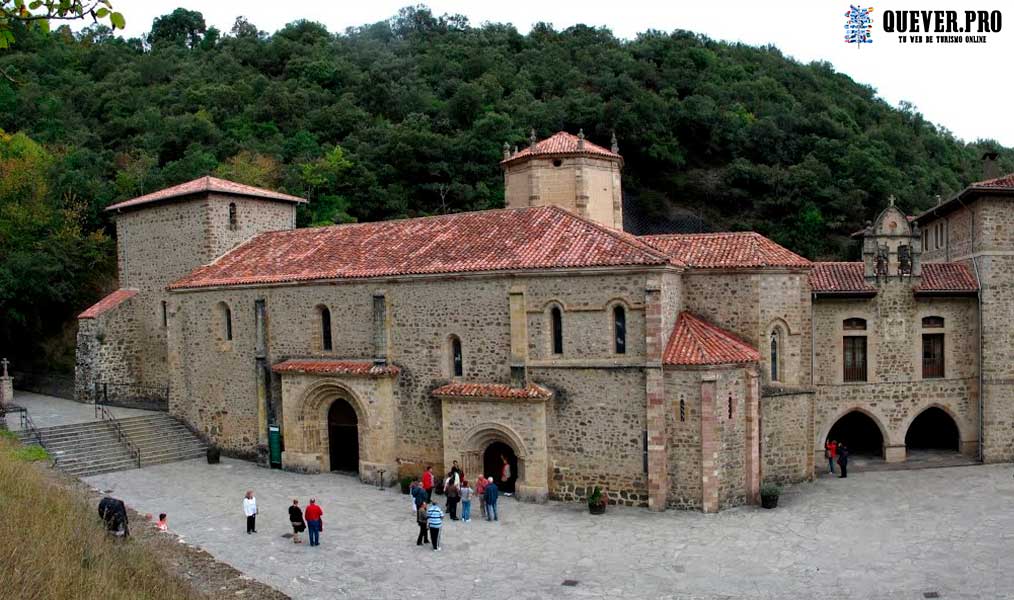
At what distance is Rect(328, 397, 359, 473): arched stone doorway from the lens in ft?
76.9

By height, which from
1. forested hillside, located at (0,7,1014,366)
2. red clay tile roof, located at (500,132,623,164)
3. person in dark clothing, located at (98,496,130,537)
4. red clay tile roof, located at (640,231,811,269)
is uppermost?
forested hillside, located at (0,7,1014,366)

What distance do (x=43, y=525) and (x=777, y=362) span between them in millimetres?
18423

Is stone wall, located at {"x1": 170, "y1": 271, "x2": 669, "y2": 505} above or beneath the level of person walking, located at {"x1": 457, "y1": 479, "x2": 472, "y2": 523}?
above

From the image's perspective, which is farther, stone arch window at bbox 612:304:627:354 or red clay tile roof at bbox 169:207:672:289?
red clay tile roof at bbox 169:207:672:289

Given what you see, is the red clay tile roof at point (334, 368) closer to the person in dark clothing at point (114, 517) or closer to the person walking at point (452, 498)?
the person walking at point (452, 498)

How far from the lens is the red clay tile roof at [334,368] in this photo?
861 inches

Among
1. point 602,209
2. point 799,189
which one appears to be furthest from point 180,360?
point 799,189

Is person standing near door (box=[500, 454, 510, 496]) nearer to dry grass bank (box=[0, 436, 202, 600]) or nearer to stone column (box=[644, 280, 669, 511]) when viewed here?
stone column (box=[644, 280, 669, 511])

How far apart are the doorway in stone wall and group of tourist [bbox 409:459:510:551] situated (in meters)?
0.37

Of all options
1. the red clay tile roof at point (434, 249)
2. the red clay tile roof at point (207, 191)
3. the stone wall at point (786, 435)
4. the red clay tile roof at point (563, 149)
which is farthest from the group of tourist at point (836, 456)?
the red clay tile roof at point (207, 191)

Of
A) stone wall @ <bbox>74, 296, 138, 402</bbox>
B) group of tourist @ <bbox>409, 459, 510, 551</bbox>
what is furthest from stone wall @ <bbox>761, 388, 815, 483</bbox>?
stone wall @ <bbox>74, 296, 138, 402</bbox>

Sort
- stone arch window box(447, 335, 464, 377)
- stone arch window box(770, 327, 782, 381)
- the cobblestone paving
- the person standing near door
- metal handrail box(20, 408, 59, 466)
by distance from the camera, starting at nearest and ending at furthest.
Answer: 1. the cobblestone paving
2. the person standing near door
3. stone arch window box(447, 335, 464, 377)
4. stone arch window box(770, 327, 782, 381)
5. metal handrail box(20, 408, 59, 466)

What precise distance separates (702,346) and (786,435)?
15.8ft

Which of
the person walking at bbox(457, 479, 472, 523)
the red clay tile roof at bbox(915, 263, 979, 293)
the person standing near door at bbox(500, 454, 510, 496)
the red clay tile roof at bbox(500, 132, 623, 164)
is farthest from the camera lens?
the red clay tile roof at bbox(500, 132, 623, 164)
